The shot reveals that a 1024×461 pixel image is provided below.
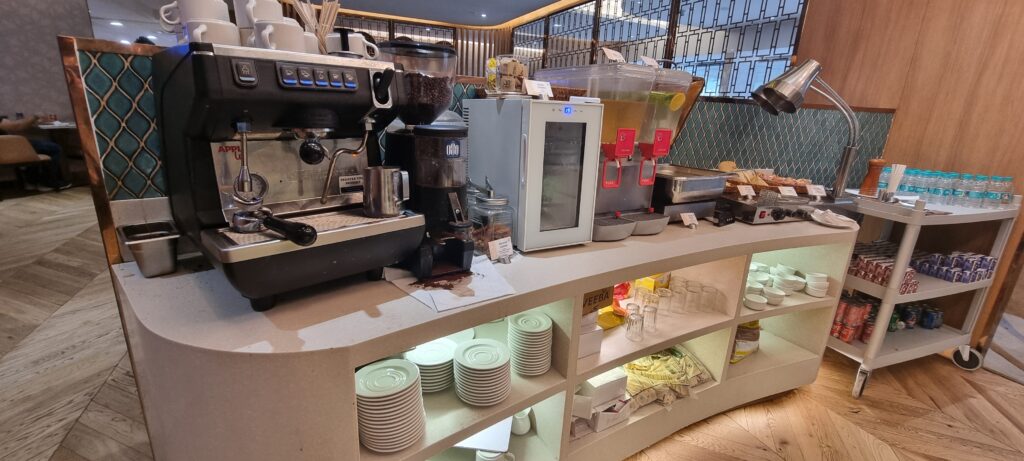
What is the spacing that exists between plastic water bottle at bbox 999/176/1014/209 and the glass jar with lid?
220cm

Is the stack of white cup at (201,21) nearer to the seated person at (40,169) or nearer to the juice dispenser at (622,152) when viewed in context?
the juice dispenser at (622,152)

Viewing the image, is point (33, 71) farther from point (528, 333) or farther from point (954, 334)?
point (954, 334)

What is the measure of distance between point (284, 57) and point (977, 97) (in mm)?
2746

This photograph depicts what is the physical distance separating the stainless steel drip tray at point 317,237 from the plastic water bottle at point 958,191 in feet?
7.60

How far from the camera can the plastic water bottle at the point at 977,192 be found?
189cm

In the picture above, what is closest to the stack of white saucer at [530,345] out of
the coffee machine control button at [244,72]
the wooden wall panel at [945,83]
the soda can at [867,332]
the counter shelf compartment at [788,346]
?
the coffee machine control button at [244,72]

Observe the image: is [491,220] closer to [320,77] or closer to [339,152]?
[339,152]

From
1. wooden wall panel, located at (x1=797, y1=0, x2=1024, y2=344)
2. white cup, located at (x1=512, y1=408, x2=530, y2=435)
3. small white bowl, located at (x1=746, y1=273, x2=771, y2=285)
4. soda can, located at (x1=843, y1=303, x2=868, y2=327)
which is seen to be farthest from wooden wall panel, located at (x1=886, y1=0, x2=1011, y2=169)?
white cup, located at (x1=512, y1=408, x2=530, y2=435)

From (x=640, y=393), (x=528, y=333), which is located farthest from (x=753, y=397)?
(x=528, y=333)

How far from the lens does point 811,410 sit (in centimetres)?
178

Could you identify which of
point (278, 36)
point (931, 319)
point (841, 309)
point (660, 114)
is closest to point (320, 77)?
point (278, 36)

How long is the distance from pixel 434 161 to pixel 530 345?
51 cm

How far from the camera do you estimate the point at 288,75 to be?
750 mm

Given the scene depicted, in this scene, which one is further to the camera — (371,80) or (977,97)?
(977,97)
